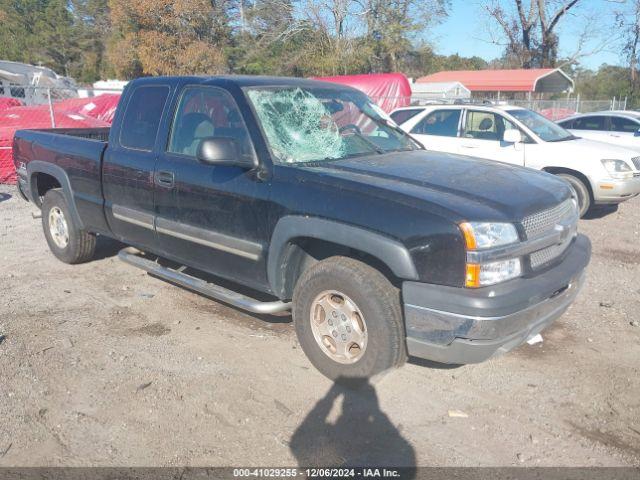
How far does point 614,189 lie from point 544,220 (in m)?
5.46

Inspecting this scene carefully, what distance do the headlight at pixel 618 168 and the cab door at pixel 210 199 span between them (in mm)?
6244

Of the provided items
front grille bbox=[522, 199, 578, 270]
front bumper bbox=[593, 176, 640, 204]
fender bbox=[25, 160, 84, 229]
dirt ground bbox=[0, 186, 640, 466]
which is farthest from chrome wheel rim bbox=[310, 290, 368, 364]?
front bumper bbox=[593, 176, 640, 204]

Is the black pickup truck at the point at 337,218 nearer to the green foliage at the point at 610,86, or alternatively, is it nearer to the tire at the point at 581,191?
the tire at the point at 581,191

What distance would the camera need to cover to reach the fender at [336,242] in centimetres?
301

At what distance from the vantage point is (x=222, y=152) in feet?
11.7

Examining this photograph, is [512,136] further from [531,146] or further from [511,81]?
[511,81]

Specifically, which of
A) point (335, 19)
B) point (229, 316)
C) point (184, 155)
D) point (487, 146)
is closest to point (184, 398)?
point (229, 316)

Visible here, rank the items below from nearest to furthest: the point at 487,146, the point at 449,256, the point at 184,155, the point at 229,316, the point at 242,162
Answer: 1. the point at 449,256
2. the point at 242,162
3. the point at 184,155
4. the point at 229,316
5. the point at 487,146

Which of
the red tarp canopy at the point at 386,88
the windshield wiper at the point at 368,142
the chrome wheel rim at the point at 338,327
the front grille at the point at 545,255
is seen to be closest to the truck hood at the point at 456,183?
the windshield wiper at the point at 368,142

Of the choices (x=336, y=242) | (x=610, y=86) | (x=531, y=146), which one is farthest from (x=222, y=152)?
(x=610, y=86)

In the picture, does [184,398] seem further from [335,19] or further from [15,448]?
[335,19]

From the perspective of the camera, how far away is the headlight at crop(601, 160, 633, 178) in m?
7.89

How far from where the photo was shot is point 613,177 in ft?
25.8

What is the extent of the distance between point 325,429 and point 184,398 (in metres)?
0.92
